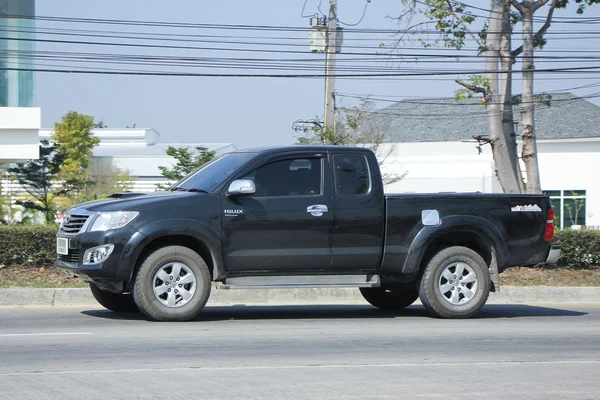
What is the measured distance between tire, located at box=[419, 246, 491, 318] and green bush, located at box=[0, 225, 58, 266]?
258 inches

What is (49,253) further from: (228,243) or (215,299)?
(228,243)

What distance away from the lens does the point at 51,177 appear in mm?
43812

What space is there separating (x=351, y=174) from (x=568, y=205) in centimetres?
Answer: 3941

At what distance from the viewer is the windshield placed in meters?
10.7

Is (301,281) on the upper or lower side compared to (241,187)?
lower

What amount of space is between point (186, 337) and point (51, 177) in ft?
119

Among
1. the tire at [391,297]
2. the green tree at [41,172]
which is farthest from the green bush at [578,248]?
the green tree at [41,172]

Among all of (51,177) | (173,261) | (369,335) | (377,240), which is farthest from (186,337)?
(51,177)

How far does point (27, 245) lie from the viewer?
48.2ft

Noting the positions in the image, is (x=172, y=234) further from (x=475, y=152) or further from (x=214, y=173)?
(x=475, y=152)

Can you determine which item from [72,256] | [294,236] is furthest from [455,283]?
[72,256]

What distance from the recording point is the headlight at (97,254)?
1000 centimetres

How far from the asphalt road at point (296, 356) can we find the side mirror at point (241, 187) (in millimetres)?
1512

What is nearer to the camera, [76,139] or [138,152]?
[76,139]
